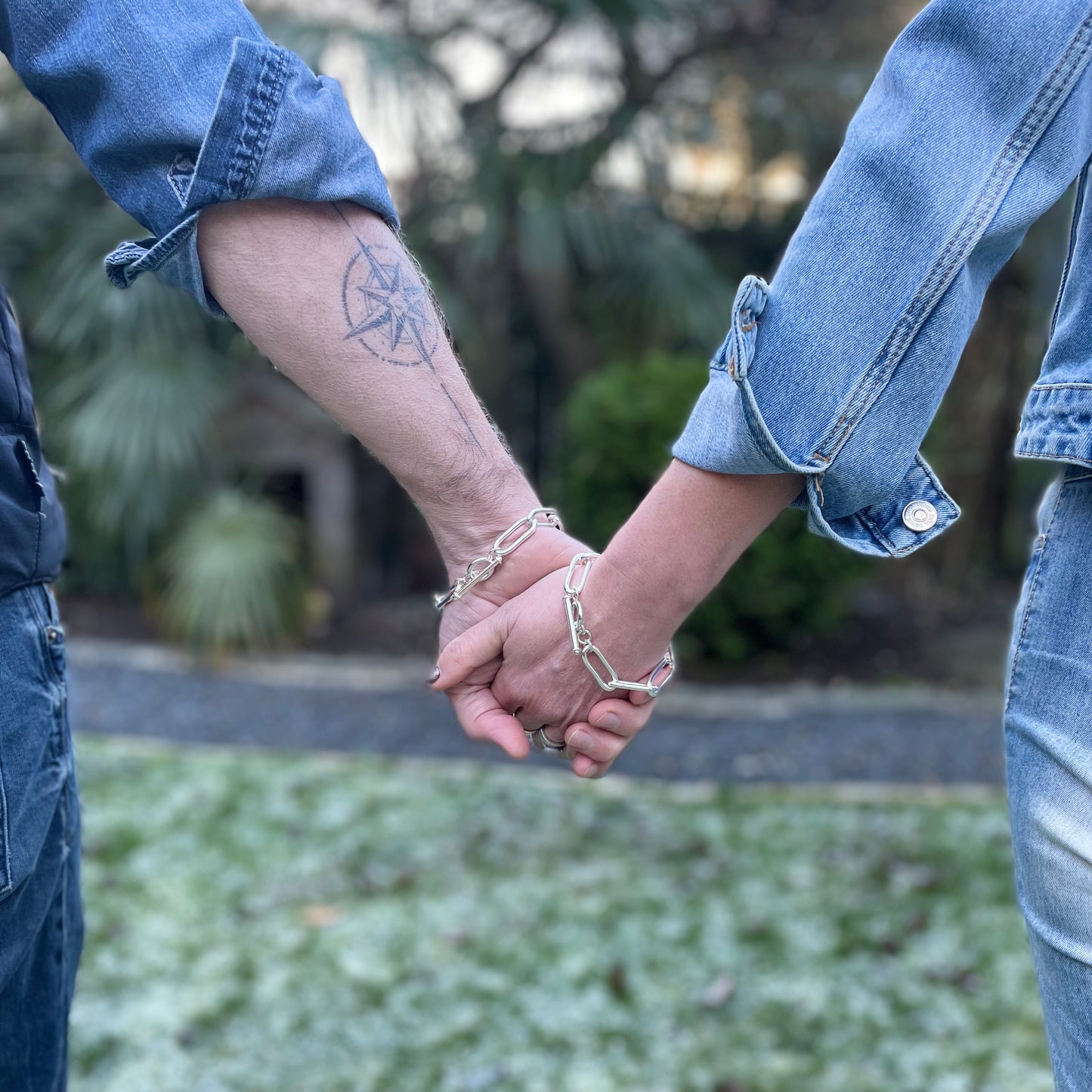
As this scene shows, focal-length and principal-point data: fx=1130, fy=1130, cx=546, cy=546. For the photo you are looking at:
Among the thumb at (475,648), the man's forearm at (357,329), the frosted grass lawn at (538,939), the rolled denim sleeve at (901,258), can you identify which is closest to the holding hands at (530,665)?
the thumb at (475,648)

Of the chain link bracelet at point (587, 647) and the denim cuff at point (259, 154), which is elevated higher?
the denim cuff at point (259, 154)

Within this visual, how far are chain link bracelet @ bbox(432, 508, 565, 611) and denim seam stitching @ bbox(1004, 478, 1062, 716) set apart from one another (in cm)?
61

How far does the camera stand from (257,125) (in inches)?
43.1

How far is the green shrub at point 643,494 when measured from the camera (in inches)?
189

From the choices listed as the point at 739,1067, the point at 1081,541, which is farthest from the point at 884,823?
the point at 1081,541

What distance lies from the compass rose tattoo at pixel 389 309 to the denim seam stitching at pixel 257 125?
133 mm

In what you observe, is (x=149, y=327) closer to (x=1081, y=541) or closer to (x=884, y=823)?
(x=884, y=823)

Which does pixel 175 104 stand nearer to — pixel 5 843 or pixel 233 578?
pixel 5 843

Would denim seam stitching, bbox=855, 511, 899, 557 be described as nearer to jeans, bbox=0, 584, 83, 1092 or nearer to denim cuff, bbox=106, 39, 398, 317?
denim cuff, bbox=106, 39, 398, 317

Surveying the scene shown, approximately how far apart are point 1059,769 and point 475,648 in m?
0.73

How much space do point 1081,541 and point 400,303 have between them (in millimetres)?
757

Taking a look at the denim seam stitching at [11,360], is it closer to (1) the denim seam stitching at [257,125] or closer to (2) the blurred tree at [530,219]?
(1) the denim seam stitching at [257,125]

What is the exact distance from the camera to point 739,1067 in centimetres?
238

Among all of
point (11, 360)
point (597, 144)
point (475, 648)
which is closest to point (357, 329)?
point (11, 360)
